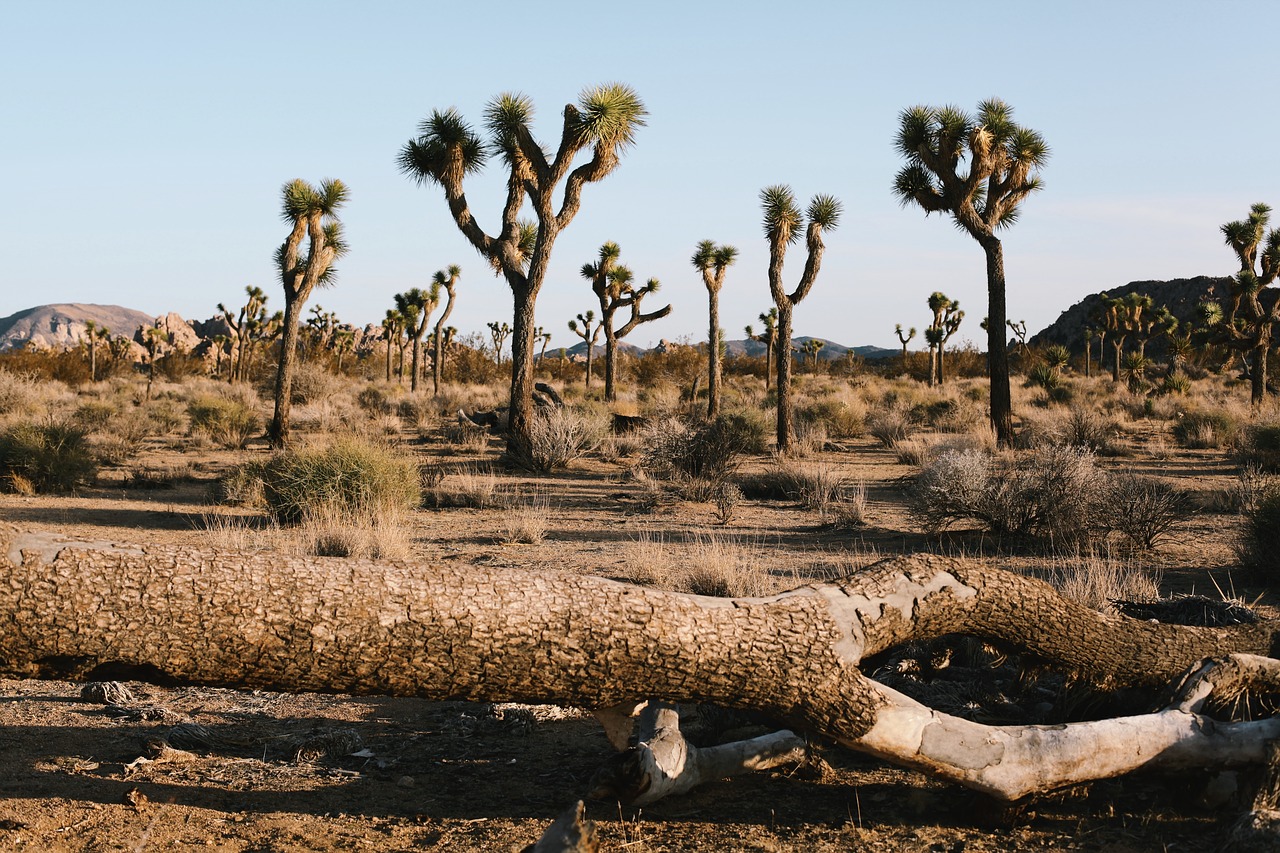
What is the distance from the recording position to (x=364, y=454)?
13023 millimetres

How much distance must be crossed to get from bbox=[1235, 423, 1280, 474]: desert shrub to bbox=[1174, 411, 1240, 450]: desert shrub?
2.19 metres

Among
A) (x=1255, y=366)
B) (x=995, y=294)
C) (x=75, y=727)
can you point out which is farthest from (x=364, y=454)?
(x=1255, y=366)

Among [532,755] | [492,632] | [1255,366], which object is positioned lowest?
[532,755]

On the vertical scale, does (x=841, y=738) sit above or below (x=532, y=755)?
above

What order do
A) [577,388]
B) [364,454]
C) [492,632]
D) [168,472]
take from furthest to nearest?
[577,388] < [168,472] < [364,454] < [492,632]

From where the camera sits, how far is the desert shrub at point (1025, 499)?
10492mm

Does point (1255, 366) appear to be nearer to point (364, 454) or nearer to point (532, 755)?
point (364, 454)

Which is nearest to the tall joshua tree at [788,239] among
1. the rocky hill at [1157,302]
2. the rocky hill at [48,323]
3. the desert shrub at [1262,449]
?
the desert shrub at [1262,449]

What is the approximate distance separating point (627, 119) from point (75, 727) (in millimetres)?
14661

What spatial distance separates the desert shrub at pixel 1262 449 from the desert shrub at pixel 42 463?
19.4 metres

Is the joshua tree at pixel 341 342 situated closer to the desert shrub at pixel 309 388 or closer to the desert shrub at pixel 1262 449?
the desert shrub at pixel 309 388

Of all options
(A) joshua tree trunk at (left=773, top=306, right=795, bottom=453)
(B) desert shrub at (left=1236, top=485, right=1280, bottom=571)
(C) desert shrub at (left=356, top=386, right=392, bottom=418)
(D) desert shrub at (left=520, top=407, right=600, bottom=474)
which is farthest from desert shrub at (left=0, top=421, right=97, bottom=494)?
(B) desert shrub at (left=1236, top=485, right=1280, bottom=571)

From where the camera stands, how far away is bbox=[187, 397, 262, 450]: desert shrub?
22.6 m

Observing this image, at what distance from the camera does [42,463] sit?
14672mm
